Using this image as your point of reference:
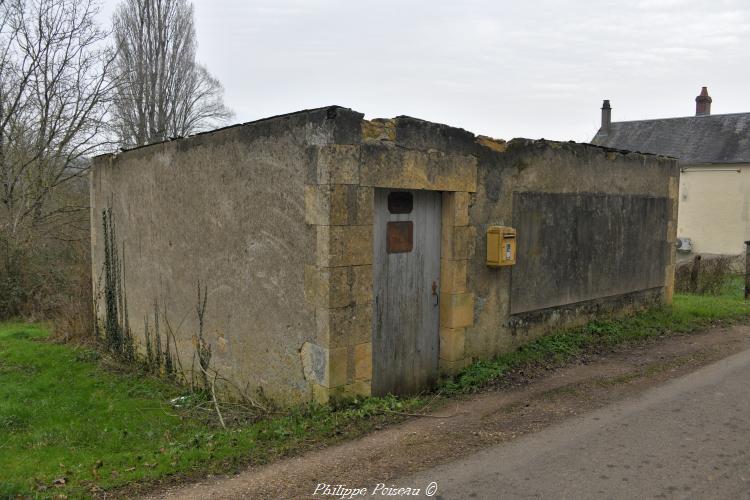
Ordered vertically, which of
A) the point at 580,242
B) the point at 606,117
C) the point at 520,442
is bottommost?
the point at 520,442

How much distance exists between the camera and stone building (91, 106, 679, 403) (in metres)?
5.38

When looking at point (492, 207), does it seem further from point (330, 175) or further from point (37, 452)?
point (37, 452)

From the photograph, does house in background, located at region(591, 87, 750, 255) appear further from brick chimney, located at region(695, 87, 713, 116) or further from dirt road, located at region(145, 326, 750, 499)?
dirt road, located at region(145, 326, 750, 499)

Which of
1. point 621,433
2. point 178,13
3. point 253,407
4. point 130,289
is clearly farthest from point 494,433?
point 178,13

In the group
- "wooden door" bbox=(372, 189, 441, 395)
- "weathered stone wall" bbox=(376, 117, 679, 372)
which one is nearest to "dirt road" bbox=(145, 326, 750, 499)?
"wooden door" bbox=(372, 189, 441, 395)

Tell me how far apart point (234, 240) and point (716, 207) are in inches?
976

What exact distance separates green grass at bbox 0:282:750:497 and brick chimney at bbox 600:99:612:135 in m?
21.6

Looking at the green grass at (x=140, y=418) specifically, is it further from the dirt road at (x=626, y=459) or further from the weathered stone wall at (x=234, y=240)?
the dirt road at (x=626, y=459)

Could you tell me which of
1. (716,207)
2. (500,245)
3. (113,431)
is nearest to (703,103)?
(716,207)

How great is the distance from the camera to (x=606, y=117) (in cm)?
3012

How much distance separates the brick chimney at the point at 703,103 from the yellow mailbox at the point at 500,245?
26776mm

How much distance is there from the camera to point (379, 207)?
224 inches

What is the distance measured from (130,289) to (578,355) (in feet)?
22.9

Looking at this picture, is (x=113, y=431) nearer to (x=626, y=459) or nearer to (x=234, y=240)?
(x=234, y=240)
